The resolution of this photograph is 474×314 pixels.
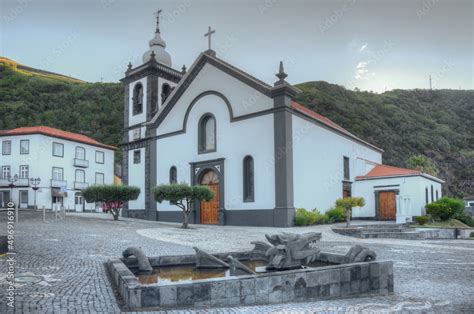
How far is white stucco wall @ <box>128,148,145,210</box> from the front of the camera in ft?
93.8

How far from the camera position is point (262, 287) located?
5.54 meters

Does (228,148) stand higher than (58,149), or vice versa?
(58,149)

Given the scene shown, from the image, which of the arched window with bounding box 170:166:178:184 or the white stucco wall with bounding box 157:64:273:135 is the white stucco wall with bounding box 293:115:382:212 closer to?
the white stucco wall with bounding box 157:64:273:135

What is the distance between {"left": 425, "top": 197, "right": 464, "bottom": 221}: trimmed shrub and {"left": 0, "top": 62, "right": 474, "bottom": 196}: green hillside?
110 feet

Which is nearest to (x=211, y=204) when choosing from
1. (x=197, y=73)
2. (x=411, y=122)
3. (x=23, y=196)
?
(x=197, y=73)

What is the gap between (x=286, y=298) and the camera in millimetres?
5672

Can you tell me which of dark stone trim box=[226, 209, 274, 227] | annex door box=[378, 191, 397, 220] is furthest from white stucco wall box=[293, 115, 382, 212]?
annex door box=[378, 191, 397, 220]

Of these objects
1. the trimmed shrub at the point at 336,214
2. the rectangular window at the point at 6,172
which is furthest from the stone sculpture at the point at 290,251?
the rectangular window at the point at 6,172

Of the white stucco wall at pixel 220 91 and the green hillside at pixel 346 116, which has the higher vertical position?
the green hillside at pixel 346 116

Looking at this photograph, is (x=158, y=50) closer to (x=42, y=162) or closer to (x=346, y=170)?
(x=346, y=170)

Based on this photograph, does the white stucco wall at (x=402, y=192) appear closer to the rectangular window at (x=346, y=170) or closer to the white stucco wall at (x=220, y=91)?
the rectangular window at (x=346, y=170)

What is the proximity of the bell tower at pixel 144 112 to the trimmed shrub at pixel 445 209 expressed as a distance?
646 inches

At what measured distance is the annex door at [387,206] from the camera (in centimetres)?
2705

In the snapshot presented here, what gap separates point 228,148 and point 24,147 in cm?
2717
